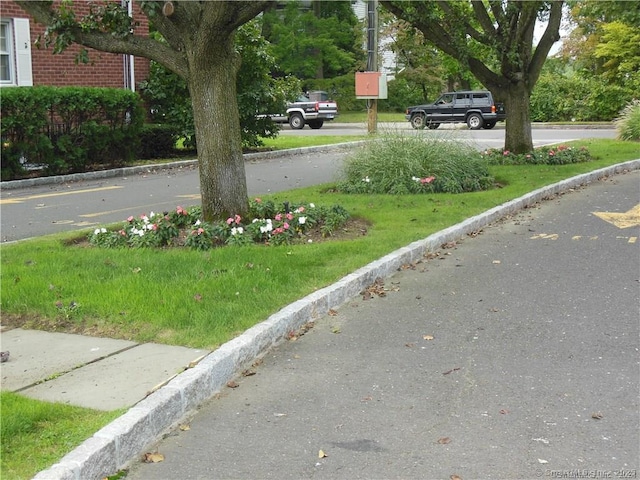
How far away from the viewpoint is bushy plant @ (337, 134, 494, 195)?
12711 millimetres

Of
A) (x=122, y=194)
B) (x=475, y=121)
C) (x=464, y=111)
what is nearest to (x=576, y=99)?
(x=475, y=121)

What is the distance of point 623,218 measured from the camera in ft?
35.4

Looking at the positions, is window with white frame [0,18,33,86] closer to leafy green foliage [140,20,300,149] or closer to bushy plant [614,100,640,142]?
leafy green foliage [140,20,300,149]

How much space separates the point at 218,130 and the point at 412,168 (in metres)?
4.90

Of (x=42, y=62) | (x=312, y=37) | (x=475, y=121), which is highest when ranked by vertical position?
(x=312, y=37)

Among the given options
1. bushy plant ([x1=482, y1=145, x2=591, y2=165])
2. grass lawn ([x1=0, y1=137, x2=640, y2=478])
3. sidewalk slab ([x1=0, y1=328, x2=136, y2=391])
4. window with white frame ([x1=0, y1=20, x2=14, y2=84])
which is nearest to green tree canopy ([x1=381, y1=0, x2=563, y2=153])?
bushy plant ([x1=482, y1=145, x2=591, y2=165])

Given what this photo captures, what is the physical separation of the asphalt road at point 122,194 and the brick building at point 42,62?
3.82 metres

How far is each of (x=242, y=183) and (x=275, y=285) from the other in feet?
8.43

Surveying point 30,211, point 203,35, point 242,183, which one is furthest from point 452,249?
point 30,211

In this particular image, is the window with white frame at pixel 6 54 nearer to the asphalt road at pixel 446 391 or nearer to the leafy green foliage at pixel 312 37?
the asphalt road at pixel 446 391

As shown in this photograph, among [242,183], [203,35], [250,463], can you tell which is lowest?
[250,463]

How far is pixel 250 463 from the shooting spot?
3980 mm

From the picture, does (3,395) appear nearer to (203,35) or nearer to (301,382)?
(301,382)

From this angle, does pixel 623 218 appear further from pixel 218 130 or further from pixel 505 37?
A: pixel 505 37
